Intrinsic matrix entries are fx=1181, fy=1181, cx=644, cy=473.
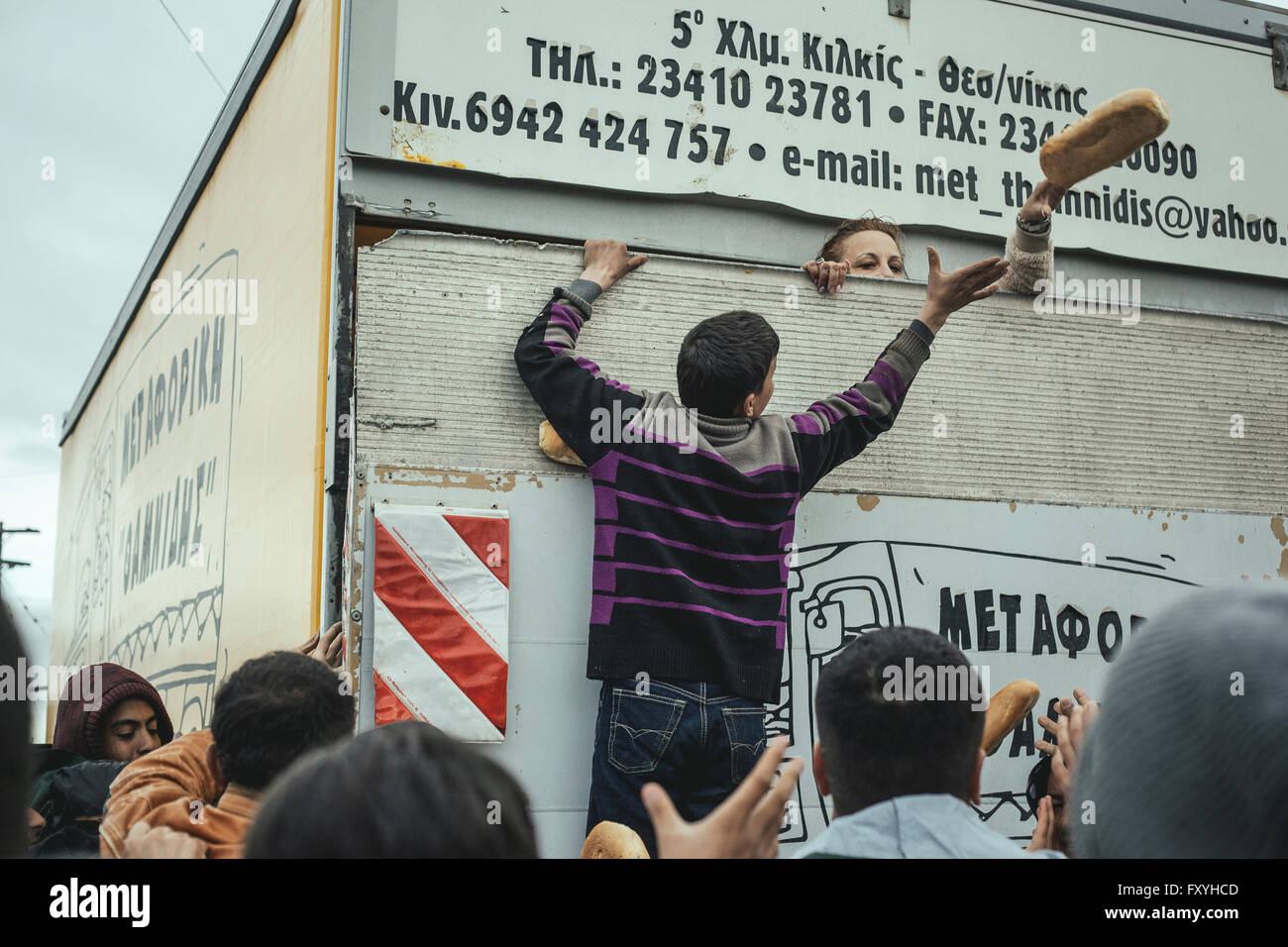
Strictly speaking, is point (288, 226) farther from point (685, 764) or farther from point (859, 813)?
point (859, 813)

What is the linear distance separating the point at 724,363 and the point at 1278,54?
228cm

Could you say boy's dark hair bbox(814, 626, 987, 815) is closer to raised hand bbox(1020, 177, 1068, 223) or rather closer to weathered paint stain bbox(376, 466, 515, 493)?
weathered paint stain bbox(376, 466, 515, 493)

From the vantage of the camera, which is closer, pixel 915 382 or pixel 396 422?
pixel 396 422

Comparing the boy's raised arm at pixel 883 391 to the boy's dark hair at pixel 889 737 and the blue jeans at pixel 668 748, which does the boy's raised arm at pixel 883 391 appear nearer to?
the blue jeans at pixel 668 748

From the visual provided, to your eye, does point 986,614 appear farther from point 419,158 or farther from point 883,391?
point 419,158

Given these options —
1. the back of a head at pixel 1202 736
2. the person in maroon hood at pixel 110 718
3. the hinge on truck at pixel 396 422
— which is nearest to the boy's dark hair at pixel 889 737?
the back of a head at pixel 1202 736

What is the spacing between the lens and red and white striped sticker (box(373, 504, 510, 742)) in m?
2.69

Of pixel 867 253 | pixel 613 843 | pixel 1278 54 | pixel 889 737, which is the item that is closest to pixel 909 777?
pixel 889 737

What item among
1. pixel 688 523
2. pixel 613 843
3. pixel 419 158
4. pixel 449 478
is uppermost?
pixel 419 158

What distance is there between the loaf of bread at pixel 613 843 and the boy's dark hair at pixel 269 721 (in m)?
0.69

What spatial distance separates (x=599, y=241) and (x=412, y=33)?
0.69 metres

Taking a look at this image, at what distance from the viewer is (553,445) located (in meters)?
2.89

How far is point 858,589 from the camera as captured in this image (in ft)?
10.0

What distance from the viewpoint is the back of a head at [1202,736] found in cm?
106
